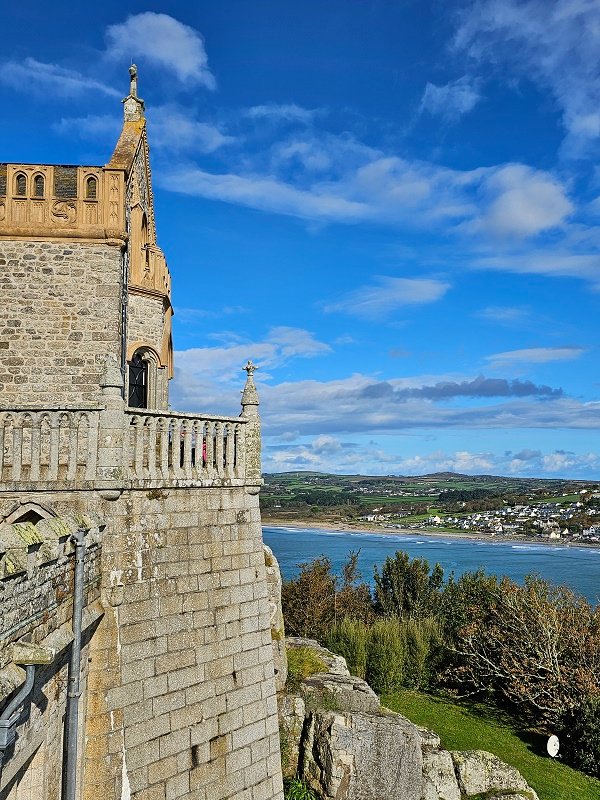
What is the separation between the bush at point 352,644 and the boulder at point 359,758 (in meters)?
14.1

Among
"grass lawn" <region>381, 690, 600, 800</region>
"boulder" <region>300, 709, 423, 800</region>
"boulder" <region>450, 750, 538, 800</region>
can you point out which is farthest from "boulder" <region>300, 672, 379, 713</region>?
"grass lawn" <region>381, 690, 600, 800</region>

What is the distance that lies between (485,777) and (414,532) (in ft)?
356

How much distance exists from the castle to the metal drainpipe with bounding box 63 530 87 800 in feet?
0.06

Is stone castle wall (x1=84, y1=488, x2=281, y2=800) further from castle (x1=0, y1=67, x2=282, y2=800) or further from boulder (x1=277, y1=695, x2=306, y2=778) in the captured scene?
boulder (x1=277, y1=695, x2=306, y2=778)

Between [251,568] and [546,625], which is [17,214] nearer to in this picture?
[251,568]

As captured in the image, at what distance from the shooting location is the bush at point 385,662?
26.8 meters

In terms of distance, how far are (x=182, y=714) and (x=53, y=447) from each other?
3.82m

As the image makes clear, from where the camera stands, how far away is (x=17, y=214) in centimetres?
1095

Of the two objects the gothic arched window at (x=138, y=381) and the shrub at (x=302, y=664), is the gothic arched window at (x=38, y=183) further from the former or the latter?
the shrub at (x=302, y=664)

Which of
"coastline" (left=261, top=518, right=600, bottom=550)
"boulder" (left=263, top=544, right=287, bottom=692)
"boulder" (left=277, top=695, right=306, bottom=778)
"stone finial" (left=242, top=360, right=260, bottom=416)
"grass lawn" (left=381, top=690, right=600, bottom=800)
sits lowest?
"coastline" (left=261, top=518, right=600, bottom=550)

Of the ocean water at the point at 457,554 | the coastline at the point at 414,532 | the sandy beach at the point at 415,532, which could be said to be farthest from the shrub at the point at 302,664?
the sandy beach at the point at 415,532

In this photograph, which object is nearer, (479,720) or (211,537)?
(211,537)

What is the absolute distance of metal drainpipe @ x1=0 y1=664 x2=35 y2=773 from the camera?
181 inches

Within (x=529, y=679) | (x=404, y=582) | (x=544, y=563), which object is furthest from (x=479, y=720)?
(x=544, y=563)
